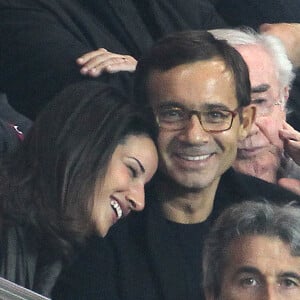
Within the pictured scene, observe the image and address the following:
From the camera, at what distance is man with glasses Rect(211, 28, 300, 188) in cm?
109

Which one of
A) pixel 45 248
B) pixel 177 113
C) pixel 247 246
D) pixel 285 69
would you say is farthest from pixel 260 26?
pixel 45 248

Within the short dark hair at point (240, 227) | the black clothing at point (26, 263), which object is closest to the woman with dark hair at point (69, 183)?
the black clothing at point (26, 263)

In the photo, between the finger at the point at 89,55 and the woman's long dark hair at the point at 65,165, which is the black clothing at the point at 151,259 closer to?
the woman's long dark hair at the point at 65,165

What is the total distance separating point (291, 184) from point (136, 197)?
21 cm

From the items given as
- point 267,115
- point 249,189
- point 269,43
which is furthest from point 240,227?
point 269,43

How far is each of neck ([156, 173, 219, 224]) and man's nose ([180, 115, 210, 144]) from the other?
62mm

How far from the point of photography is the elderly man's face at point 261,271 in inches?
41.1

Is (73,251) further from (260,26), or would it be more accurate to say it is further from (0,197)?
(260,26)

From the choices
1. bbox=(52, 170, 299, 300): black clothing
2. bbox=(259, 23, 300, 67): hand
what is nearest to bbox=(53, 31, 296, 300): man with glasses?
bbox=(52, 170, 299, 300): black clothing

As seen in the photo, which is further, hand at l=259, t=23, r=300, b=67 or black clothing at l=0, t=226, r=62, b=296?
hand at l=259, t=23, r=300, b=67

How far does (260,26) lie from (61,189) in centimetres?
37

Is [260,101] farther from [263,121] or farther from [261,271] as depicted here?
[261,271]

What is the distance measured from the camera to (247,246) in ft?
3.48

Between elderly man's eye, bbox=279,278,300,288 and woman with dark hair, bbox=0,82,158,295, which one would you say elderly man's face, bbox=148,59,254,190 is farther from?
elderly man's eye, bbox=279,278,300,288
